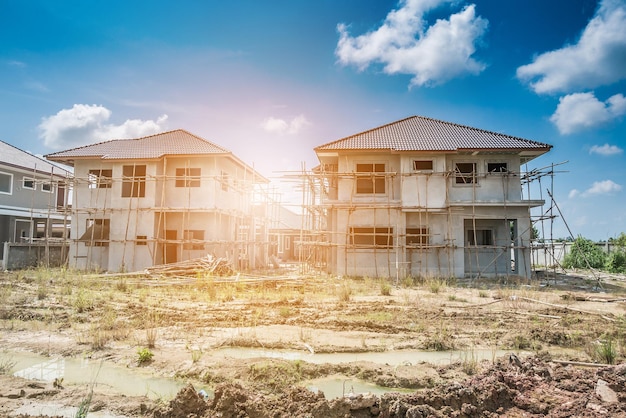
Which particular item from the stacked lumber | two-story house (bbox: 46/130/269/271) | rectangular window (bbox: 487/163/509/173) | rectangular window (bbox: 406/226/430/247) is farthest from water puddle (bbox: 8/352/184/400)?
rectangular window (bbox: 487/163/509/173)

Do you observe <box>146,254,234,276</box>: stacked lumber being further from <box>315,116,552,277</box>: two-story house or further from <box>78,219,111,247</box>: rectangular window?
<box>78,219,111,247</box>: rectangular window

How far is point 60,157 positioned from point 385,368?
72.9 feet

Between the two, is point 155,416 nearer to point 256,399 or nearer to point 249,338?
point 256,399

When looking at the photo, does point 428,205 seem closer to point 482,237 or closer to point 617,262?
point 482,237

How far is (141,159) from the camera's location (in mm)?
21141

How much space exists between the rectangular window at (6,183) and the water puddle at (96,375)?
22.6 meters

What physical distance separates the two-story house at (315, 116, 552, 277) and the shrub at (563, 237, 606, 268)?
9.04m

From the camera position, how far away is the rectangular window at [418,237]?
62.3ft

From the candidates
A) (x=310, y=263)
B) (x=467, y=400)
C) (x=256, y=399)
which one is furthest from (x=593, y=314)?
(x=310, y=263)

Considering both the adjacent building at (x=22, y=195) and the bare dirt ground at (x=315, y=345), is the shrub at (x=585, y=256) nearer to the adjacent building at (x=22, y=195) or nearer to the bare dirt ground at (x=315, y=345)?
the bare dirt ground at (x=315, y=345)

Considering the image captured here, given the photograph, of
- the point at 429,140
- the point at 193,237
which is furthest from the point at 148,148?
the point at 429,140

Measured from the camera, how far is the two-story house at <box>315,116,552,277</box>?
19.0 m

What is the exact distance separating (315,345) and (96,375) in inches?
136

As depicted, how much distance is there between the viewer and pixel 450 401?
14.8 feet
